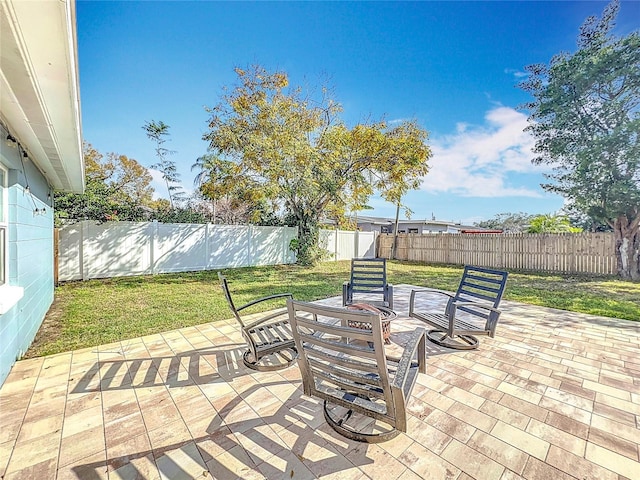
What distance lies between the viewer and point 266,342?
3.04m

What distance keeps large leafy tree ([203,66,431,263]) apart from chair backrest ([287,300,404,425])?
9.19 metres

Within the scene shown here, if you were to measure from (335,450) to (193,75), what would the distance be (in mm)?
10241

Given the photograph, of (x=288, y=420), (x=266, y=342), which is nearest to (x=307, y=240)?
(x=266, y=342)

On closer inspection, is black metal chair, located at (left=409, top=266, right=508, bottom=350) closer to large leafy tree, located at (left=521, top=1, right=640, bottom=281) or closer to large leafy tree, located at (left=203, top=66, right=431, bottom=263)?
large leafy tree, located at (left=203, top=66, right=431, bottom=263)

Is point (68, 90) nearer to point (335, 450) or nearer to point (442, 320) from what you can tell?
point (335, 450)

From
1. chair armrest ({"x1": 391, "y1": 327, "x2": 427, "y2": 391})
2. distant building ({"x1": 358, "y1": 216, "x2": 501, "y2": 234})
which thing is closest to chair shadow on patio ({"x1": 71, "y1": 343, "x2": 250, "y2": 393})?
chair armrest ({"x1": 391, "y1": 327, "x2": 427, "y2": 391})

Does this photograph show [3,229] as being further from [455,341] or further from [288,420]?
[455,341]

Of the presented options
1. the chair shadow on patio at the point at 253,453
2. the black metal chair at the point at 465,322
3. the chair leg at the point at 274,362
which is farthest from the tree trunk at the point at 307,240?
the chair shadow on patio at the point at 253,453

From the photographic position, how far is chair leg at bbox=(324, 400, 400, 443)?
1.99 meters

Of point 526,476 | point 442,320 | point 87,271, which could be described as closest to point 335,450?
point 526,476

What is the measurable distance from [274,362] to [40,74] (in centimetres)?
317

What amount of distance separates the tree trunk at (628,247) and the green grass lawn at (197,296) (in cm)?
56

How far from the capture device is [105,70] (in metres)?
6.95

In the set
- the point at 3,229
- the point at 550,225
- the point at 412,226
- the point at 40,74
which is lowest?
Answer: the point at 3,229
